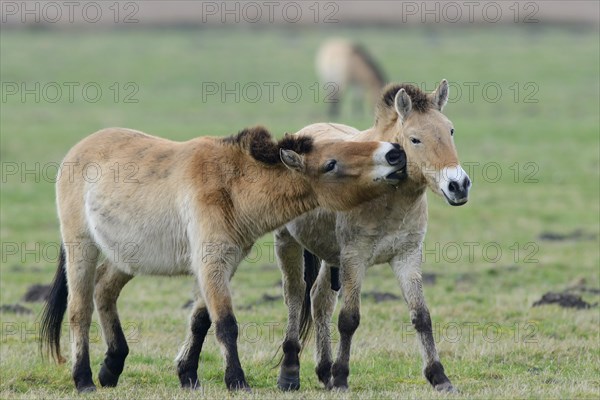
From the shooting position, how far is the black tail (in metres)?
9.34

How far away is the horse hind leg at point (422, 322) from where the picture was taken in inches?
320

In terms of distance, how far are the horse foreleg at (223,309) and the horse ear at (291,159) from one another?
0.89m

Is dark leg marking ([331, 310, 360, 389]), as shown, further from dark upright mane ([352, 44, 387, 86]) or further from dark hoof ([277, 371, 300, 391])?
dark upright mane ([352, 44, 387, 86])

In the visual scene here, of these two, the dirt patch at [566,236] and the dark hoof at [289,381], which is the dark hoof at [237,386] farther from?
the dirt patch at [566,236]

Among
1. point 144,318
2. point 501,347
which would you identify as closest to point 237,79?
point 144,318

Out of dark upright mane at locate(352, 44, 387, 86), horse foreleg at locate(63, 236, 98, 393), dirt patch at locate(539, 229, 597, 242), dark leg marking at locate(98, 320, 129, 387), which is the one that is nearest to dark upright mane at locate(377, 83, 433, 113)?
horse foreleg at locate(63, 236, 98, 393)

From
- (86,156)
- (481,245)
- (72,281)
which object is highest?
(86,156)

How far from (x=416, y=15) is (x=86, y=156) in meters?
52.1

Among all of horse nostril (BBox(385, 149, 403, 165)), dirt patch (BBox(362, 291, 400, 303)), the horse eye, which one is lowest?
dirt patch (BBox(362, 291, 400, 303))

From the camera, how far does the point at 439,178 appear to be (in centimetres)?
760

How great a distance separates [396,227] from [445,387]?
137 cm

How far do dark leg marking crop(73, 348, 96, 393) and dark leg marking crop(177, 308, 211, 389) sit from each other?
787 mm

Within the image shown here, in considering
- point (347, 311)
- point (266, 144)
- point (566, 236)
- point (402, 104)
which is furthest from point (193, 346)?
point (566, 236)

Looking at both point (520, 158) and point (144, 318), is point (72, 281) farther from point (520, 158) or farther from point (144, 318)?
point (520, 158)
